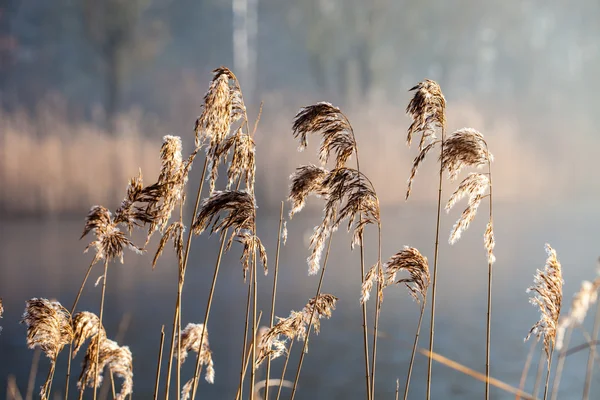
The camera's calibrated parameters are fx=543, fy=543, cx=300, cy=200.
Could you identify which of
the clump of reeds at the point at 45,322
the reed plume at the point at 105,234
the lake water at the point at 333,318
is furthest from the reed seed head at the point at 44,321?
the lake water at the point at 333,318

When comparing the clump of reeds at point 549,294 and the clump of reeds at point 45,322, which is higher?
the clump of reeds at point 549,294

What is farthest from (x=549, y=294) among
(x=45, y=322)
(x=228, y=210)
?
(x=45, y=322)

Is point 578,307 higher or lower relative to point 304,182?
lower

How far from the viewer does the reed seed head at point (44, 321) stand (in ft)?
8.26

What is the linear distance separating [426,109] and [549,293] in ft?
3.27

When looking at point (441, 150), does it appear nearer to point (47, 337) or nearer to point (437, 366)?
point (47, 337)

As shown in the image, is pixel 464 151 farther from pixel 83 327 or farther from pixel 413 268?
pixel 83 327

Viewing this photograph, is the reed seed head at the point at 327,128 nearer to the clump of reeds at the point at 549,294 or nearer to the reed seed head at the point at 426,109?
the reed seed head at the point at 426,109

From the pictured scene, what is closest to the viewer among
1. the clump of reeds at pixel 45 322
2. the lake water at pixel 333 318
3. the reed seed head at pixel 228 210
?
the reed seed head at pixel 228 210

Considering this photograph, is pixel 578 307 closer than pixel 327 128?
Yes

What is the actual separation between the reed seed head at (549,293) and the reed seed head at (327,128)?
40.5 inches

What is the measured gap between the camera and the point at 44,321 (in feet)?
8.31

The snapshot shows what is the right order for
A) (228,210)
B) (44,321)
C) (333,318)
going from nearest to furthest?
(228,210) → (44,321) → (333,318)

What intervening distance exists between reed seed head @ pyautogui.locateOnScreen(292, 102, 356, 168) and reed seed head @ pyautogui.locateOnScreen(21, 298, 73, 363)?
53.9 inches
